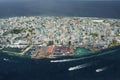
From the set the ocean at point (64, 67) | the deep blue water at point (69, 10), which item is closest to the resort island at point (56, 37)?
the ocean at point (64, 67)

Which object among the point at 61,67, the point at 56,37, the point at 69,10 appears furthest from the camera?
the point at 69,10

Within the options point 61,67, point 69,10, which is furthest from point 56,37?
point 69,10

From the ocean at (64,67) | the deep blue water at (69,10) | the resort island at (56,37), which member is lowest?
the ocean at (64,67)

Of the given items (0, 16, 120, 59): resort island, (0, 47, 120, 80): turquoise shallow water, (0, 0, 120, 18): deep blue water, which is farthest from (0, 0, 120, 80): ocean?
(0, 0, 120, 18): deep blue water

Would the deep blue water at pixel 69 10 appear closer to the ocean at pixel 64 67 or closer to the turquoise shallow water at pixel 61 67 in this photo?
the turquoise shallow water at pixel 61 67

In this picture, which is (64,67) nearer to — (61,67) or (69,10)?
(61,67)

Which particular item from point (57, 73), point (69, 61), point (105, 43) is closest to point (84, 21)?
point (105, 43)

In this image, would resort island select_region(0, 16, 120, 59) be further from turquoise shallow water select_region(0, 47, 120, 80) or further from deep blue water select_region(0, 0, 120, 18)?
deep blue water select_region(0, 0, 120, 18)

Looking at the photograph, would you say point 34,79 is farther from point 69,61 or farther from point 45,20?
point 45,20
